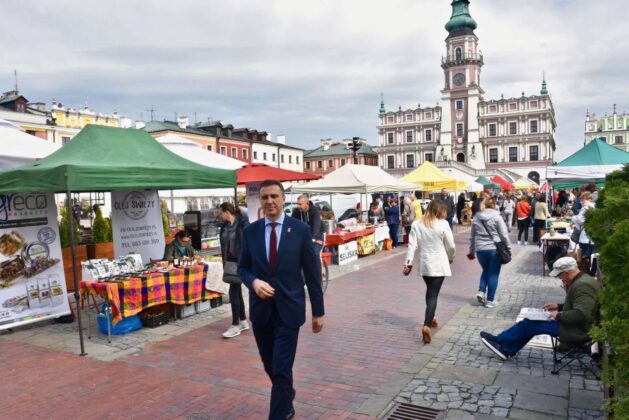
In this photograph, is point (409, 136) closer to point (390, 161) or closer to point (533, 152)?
point (390, 161)

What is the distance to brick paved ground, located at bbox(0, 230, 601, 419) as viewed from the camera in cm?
436

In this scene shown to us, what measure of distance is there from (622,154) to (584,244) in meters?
5.84

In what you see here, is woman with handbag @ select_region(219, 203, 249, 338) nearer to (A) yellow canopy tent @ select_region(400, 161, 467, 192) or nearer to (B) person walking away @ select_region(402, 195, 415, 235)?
(B) person walking away @ select_region(402, 195, 415, 235)

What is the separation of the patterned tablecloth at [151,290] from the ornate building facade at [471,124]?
2571 inches

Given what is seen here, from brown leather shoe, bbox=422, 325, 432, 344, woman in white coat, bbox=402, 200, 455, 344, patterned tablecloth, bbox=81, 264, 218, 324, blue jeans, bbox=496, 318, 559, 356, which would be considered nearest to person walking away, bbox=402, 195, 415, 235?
patterned tablecloth, bbox=81, 264, 218, 324

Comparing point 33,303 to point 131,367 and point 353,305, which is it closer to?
point 131,367

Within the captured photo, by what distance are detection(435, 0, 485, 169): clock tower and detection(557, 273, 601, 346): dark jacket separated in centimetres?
7307

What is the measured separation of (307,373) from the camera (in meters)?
5.19

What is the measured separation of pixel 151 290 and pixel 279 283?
3983 millimetres

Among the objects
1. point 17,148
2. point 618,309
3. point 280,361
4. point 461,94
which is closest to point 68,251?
point 17,148

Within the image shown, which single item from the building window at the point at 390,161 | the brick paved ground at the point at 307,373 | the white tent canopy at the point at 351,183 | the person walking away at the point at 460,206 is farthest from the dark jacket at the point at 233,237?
the building window at the point at 390,161

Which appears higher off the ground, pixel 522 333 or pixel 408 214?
pixel 408 214

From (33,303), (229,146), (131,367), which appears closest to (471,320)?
(131,367)

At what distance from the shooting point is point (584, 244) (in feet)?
29.5
